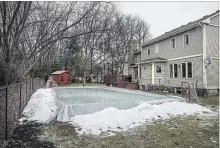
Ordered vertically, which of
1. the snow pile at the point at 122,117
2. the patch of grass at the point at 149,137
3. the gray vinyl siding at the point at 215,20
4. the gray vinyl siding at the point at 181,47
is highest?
the gray vinyl siding at the point at 215,20

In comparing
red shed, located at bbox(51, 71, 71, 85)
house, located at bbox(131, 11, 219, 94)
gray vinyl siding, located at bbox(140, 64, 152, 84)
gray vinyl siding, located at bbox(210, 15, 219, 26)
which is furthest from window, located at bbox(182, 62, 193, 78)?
red shed, located at bbox(51, 71, 71, 85)

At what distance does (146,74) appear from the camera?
66.4ft

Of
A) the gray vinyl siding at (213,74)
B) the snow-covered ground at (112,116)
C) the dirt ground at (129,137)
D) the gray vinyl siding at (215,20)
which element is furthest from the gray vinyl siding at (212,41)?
the dirt ground at (129,137)

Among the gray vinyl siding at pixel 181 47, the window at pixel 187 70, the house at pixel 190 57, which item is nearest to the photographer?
the house at pixel 190 57

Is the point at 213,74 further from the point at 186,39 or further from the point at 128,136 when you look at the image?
the point at 128,136

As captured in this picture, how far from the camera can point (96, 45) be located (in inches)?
1297

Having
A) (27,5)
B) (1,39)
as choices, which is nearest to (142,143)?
(1,39)

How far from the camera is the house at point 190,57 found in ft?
44.6

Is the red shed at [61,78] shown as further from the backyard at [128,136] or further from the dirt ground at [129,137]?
the dirt ground at [129,137]

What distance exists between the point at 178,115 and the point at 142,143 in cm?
346

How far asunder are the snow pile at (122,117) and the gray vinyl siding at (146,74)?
11.2 meters

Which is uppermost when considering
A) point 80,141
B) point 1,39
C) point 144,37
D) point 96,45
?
point 144,37

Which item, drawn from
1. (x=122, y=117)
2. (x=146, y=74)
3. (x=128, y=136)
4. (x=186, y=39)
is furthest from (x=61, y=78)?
(x=128, y=136)

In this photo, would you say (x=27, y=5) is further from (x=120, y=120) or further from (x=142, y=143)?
(x=142, y=143)
